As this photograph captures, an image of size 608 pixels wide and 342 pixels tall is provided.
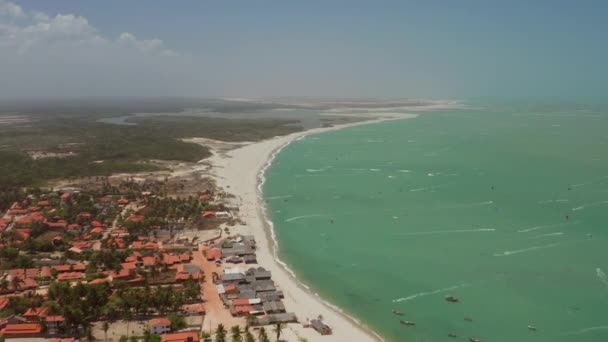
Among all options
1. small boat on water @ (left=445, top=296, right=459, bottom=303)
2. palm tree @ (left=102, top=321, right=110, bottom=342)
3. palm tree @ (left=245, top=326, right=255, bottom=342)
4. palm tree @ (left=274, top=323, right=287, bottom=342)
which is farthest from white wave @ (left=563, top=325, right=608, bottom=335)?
palm tree @ (left=102, top=321, right=110, bottom=342)

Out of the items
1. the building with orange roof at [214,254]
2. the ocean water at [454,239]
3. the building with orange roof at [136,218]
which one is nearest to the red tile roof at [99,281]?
the building with orange roof at [214,254]

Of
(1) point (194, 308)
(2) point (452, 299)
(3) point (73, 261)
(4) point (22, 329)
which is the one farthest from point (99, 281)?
(2) point (452, 299)

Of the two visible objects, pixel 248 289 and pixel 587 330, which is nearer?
pixel 587 330

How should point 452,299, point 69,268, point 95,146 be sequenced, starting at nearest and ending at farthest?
point 452,299, point 69,268, point 95,146

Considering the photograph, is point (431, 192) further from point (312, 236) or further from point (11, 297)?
point (11, 297)

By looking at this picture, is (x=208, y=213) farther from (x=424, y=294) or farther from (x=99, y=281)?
(x=424, y=294)

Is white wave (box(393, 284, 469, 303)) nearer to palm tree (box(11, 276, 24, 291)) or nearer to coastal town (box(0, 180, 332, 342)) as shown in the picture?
coastal town (box(0, 180, 332, 342))

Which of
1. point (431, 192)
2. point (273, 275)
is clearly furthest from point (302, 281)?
point (431, 192)
